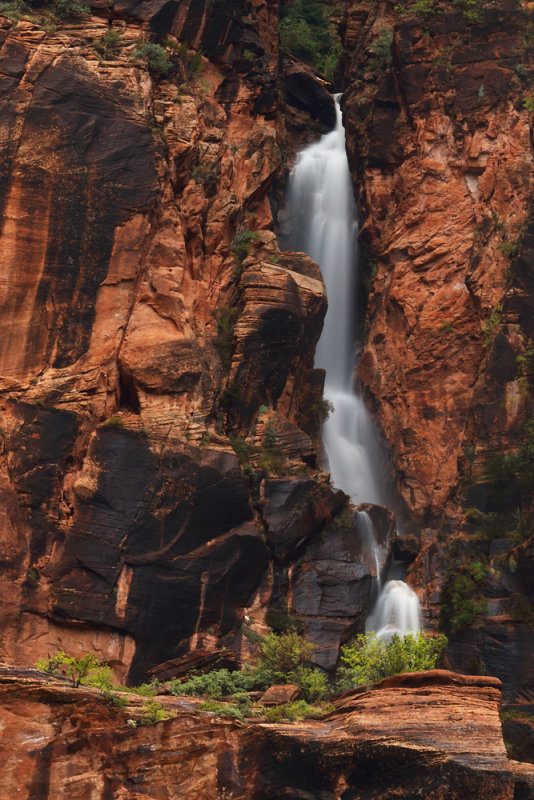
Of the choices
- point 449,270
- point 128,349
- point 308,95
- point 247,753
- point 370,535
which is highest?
point 308,95

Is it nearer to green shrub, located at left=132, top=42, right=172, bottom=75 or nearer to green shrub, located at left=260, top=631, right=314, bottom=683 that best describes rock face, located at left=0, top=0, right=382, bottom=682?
green shrub, located at left=132, top=42, right=172, bottom=75

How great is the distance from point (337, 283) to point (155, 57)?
14.4m

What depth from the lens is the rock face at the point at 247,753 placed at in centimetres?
1825

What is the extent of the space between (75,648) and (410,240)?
80.8 ft

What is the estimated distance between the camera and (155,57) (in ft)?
122

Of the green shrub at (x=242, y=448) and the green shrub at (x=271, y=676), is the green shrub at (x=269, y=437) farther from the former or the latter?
the green shrub at (x=271, y=676)

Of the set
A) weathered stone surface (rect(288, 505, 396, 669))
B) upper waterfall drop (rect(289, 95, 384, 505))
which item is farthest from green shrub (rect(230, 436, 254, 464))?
upper waterfall drop (rect(289, 95, 384, 505))

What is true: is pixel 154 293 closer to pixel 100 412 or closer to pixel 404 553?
pixel 100 412

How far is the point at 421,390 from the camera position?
137 feet

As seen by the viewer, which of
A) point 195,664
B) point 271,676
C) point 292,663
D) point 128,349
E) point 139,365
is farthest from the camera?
point 128,349

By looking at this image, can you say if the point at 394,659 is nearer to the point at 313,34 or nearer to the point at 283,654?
the point at 283,654

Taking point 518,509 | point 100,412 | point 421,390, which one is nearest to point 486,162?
point 421,390

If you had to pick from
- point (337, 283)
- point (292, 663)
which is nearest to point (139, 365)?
point (292, 663)

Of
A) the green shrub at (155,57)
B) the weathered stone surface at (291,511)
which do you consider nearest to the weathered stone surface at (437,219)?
the weathered stone surface at (291,511)
